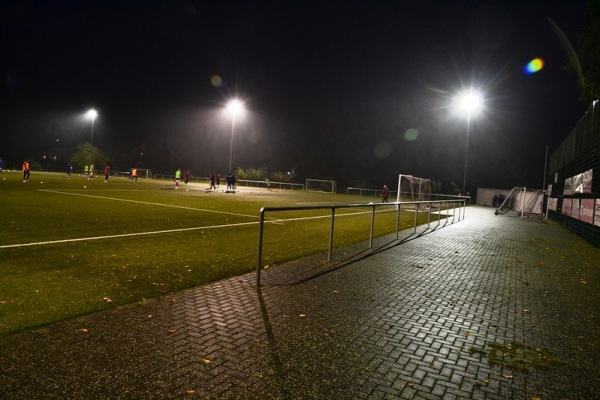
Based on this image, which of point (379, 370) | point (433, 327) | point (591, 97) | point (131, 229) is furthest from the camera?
point (591, 97)

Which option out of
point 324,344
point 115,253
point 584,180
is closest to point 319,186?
point 584,180

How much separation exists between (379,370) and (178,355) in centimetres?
178

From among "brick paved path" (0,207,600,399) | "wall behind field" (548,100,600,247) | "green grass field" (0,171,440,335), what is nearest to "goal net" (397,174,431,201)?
"wall behind field" (548,100,600,247)

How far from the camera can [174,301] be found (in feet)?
16.8

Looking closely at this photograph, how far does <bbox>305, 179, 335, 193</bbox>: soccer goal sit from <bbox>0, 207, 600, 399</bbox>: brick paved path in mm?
48637

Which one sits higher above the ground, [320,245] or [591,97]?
[591,97]

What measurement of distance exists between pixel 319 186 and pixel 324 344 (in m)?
53.3

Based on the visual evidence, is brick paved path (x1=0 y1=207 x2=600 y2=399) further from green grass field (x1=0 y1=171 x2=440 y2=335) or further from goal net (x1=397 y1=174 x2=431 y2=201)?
goal net (x1=397 y1=174 x2=431 y2=201)

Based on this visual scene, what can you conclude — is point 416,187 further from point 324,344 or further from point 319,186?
point 319,186

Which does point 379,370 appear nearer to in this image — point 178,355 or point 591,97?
point 178,355

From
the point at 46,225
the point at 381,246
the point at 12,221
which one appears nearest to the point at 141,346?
the point at 381,246

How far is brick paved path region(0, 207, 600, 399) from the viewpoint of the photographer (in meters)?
3.12

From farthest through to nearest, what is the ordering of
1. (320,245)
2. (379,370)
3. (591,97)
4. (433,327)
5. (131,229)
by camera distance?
1. (591,97)
2. (131,229)
3. (320,245)
4. (433,327)
5. (379,370)

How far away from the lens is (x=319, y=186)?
5716 centimetres
